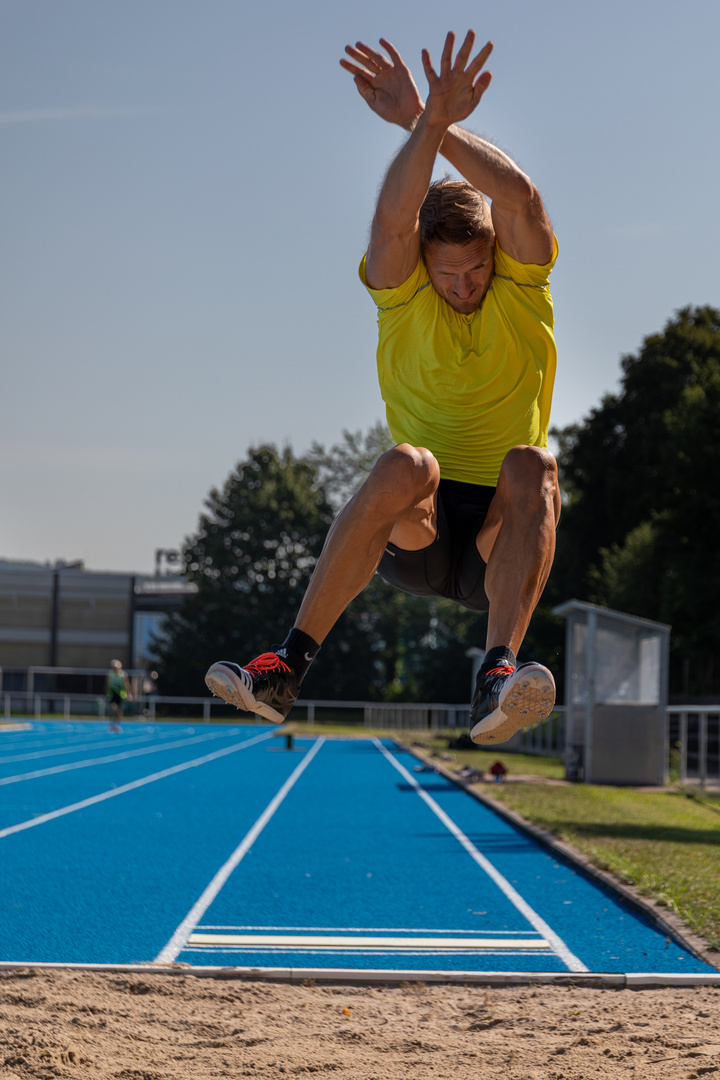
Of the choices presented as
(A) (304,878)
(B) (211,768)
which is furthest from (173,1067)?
(B) (211,768)

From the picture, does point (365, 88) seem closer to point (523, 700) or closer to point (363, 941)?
point (523, 700)

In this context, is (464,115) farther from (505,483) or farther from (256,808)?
(256,808)

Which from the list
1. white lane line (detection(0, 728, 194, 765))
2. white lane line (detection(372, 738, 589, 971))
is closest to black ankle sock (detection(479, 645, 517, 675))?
white lane line (detection(372, 738, 589, 971))

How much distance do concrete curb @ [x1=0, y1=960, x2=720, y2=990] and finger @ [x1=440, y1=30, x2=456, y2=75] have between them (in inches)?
180

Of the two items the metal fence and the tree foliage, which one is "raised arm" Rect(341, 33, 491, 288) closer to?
the metal fence

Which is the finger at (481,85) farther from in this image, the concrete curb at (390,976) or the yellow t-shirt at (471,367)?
the concrete curb at (390,976)

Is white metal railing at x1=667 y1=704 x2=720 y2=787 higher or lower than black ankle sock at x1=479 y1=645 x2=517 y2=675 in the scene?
lower

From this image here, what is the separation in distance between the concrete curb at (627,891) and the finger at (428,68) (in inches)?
185

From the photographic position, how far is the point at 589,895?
8117mm

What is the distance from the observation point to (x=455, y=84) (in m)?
2.96

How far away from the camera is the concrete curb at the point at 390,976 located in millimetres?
5762

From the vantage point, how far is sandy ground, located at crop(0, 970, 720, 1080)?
436 cm

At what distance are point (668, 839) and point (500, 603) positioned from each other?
7937mm

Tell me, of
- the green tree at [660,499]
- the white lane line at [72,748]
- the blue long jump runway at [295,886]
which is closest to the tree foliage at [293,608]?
the green tree at [660,499]
